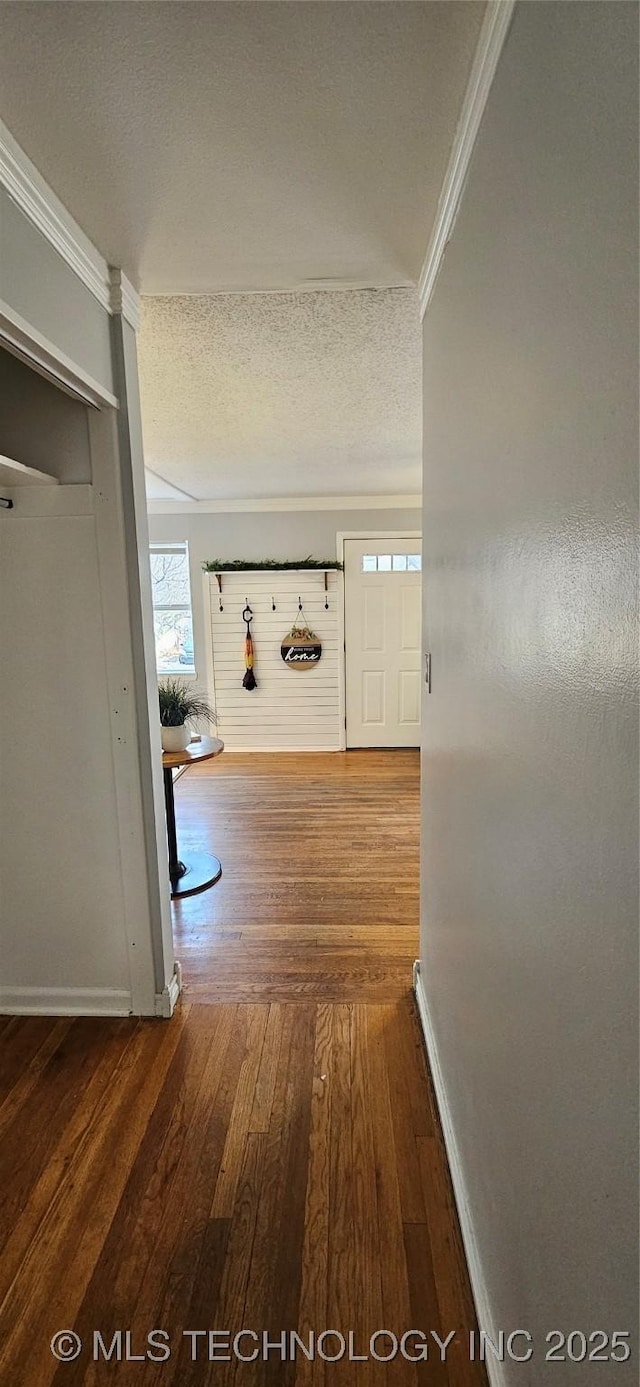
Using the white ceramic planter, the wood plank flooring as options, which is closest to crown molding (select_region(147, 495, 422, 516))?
the wood plank flooring

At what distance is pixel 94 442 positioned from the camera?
1.83 meters

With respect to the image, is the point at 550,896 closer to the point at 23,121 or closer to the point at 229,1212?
the point at 229,1212

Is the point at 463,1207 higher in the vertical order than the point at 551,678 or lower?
lower

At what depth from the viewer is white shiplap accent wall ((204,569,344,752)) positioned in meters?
5.56

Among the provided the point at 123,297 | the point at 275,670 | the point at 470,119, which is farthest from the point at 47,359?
the point at 275,670

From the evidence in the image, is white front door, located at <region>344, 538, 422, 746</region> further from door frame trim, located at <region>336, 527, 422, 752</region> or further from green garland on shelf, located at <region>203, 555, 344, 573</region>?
green garland on shelf, located at <region>203, 555, 344, 573</region>

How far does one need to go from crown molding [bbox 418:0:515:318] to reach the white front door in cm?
389

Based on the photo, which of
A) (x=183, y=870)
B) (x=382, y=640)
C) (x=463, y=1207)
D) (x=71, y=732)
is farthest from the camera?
(x=382, y=640)

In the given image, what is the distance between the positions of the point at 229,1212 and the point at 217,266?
242 cm

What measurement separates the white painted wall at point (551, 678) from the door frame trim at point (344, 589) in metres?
4.21

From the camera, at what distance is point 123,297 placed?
1.76 m

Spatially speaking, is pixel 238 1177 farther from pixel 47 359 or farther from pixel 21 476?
pixel 47 359

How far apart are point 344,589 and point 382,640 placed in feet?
1.90

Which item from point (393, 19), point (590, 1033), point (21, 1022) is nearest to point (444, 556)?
point (393, 19)
